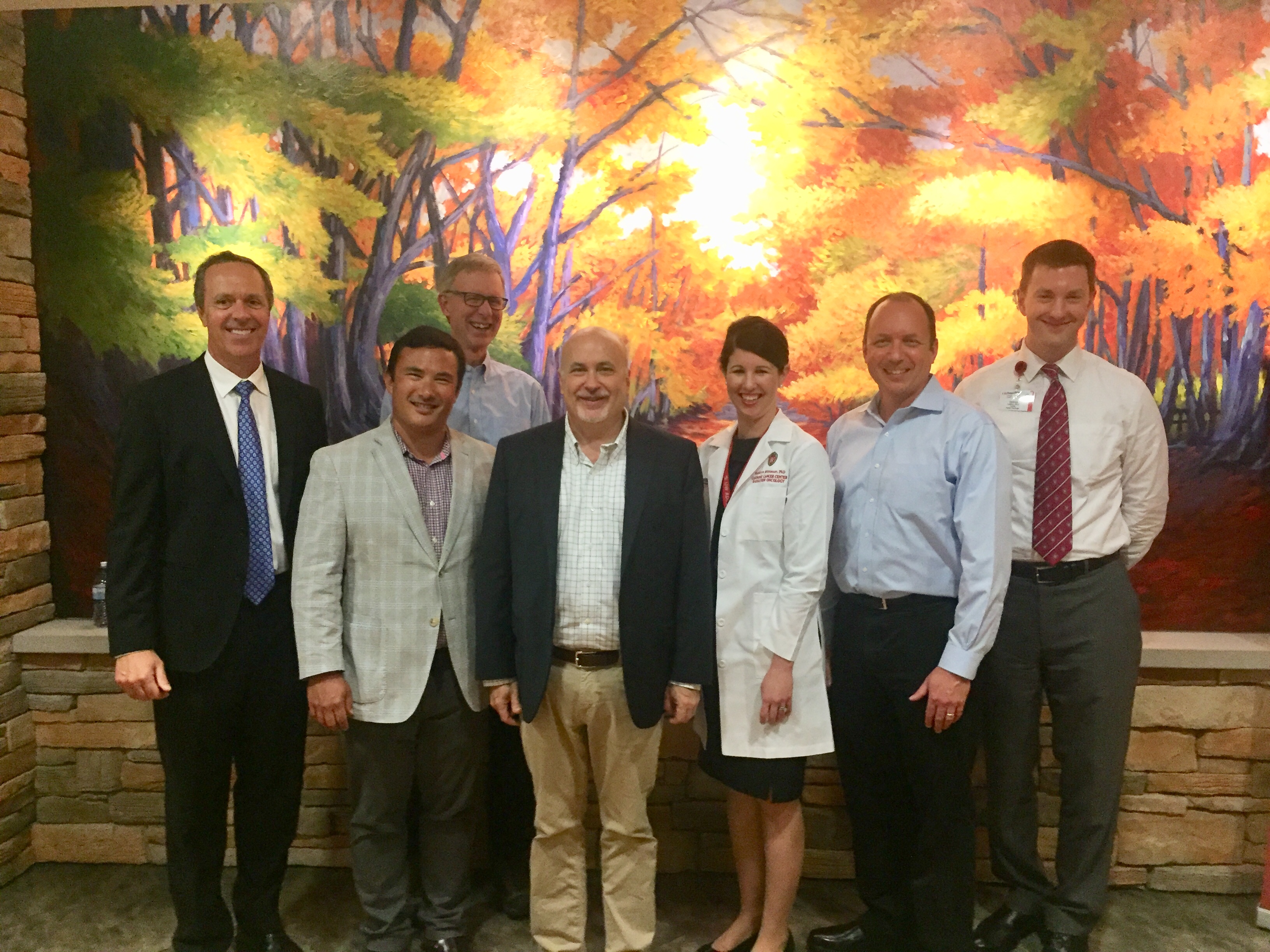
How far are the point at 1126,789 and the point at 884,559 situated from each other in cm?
154

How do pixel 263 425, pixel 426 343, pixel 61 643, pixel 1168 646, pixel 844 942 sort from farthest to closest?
1. pixel 61 643
2. pixel 1168 646
3. pixel 844 942
4. pixel 263 425
5. pixel 426 343

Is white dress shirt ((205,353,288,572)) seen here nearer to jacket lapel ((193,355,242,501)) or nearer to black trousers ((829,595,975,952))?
jacket lapel ((193,355,242,501))

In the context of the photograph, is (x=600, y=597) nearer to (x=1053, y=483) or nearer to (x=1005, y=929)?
(x=1053, y=483)

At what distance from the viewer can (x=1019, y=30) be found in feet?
9.54

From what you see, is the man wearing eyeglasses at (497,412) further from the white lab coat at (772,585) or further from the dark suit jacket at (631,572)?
the white lab coat at (772,585)

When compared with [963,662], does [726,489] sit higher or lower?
higher

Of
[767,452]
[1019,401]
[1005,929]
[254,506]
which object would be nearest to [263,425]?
[254,506]

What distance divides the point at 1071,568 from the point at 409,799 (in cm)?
211

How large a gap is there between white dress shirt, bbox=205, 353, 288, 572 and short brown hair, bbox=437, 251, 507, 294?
764 mm

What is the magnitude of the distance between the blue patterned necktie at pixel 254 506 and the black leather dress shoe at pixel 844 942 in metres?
2.00

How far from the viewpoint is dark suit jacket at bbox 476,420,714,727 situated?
6.88ft

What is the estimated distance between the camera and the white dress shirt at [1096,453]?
2.38m

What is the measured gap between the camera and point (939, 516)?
220 centimetres

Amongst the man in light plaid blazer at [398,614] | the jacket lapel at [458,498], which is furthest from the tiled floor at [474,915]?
the jacket lapel at [458,498]
